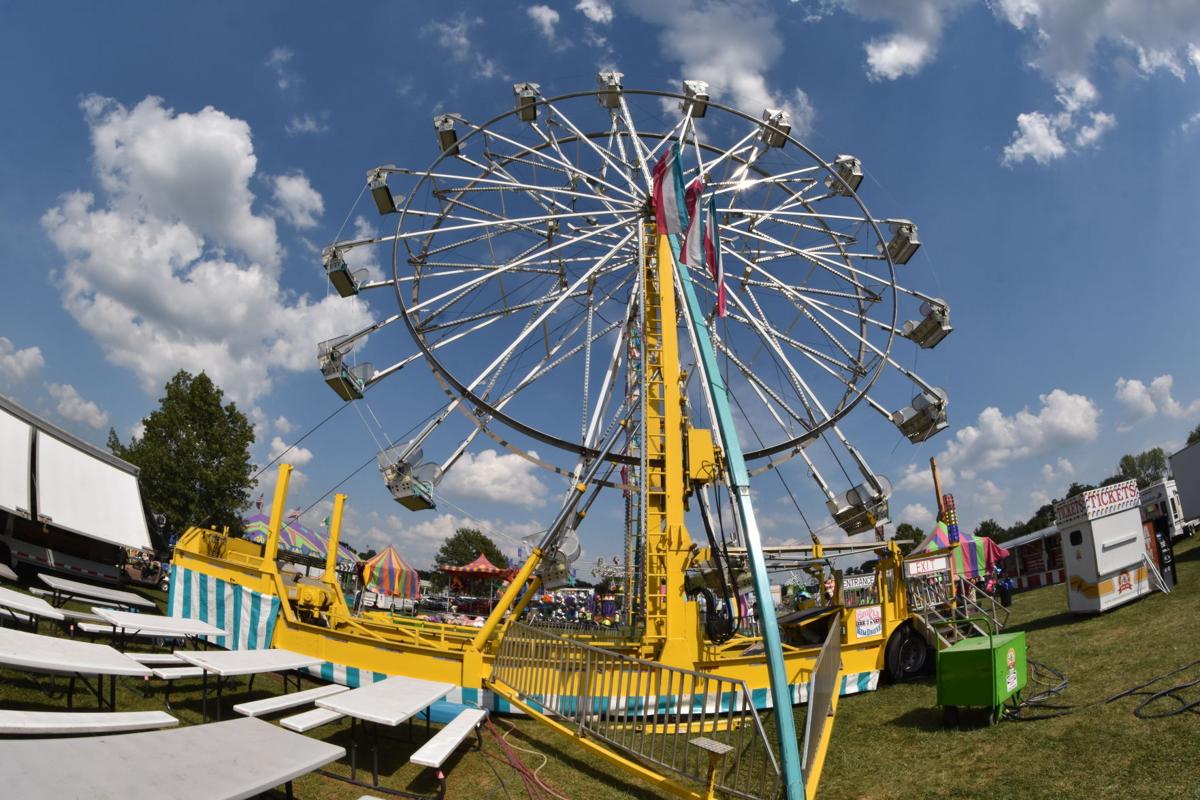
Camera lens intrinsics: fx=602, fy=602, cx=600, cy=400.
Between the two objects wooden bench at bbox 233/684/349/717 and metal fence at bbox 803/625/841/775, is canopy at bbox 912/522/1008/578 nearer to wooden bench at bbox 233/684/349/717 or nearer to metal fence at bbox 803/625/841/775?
metal fence at bbox 803/625/841/775

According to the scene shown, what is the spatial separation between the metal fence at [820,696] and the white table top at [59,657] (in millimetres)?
5457

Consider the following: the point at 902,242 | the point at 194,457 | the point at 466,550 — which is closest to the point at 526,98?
the point at 902,242

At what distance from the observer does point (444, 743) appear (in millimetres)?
5395

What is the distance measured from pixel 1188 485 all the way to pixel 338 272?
34677 mm

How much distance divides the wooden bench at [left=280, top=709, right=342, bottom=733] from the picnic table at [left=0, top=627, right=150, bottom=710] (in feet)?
4.35

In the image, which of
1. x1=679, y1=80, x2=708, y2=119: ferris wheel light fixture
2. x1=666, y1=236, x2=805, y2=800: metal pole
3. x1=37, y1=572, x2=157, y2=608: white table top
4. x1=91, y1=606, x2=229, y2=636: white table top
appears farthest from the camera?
x1=679, y1=80, x2=708, y2=119: ferris wheel light fixture

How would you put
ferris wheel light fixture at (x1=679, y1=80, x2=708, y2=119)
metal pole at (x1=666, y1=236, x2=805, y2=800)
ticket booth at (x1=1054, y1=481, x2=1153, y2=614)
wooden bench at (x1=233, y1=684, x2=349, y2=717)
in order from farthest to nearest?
ferris wheel light fixture at (x1=679, y1=80, x2=708, y2=119), ticket booth at (x1=1054, y1=481, x2=1153, y2=614), wooden bench at (x1=233, y1=684, x2=349, y2=717), metal pole at (x1=666, y1=236, x2=805, y2=800)

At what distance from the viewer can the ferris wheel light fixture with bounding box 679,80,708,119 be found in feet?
47.7

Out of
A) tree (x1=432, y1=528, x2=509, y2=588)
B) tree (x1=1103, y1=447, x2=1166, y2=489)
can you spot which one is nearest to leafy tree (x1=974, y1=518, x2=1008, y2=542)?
tree (x1=1103, y1=447, x2=1166, y2=489)

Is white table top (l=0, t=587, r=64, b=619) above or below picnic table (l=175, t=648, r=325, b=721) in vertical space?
above

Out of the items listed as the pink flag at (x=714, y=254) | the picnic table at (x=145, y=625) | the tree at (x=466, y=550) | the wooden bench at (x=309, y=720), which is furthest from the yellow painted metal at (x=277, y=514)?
the tree at (x=466, y=550)

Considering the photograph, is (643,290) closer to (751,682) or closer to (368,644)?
(751,682)

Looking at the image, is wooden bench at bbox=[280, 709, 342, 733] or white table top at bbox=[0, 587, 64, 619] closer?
wooden bench at bbox=[280, 709, 342, 733]

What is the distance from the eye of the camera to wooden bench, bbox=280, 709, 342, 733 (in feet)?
15.7
